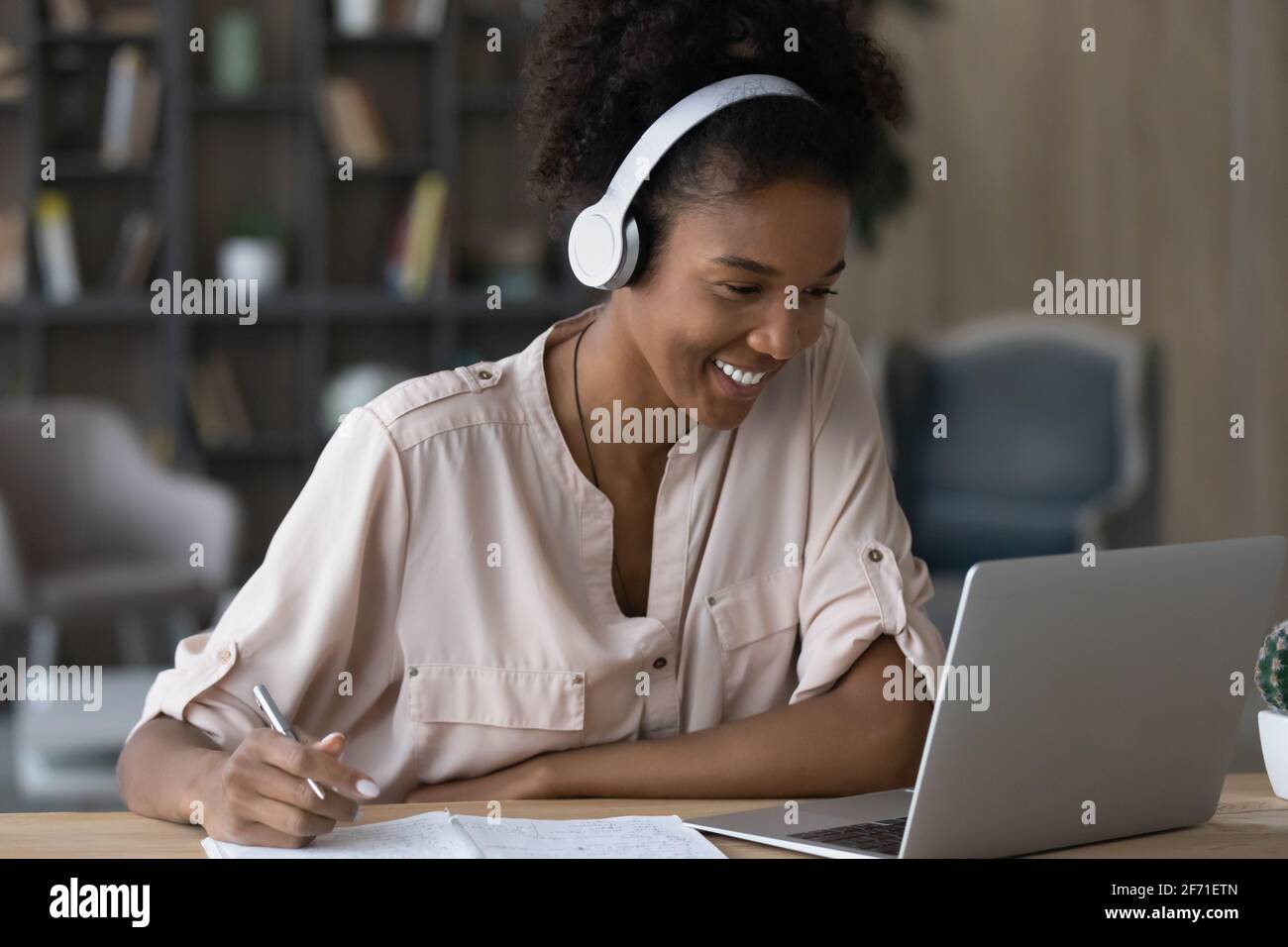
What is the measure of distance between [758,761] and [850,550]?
269 millimetres

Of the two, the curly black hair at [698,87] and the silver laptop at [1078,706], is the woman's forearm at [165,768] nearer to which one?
the silver laptop at [1078,706]

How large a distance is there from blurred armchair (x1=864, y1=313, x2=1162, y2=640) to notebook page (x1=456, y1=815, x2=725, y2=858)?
2.56 meters

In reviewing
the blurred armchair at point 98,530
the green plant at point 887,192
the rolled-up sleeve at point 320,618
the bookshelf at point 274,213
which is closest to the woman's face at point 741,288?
the rolled-up sleeve at point 320,618

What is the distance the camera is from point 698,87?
1386 millimetres

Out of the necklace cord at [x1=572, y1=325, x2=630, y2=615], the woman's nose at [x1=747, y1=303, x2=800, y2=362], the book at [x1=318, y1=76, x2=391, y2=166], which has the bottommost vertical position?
the necklace cord at [x1=572, y1=325, x2=630, y2=615]

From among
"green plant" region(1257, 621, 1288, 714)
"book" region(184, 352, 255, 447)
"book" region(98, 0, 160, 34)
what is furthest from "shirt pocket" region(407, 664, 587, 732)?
"book" region(98, 0, 160, 34)

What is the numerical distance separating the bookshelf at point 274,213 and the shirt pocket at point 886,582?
334cm

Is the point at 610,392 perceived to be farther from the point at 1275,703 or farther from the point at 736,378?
the point at 1275,703

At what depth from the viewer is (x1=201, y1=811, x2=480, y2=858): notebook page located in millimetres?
986

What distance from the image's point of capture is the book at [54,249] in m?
4.56

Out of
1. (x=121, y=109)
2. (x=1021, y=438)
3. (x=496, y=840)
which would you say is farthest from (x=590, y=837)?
(x=121, y=109)

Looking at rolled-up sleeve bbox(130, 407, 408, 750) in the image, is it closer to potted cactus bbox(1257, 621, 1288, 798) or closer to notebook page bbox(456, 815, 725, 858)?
notebook page bbox(456, 815, 725, 858)

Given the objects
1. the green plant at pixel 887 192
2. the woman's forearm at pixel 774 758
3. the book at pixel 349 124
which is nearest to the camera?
the woman's forearm at pixel 774 758
